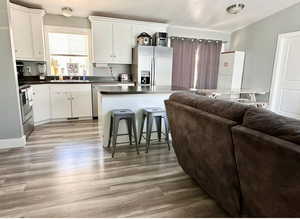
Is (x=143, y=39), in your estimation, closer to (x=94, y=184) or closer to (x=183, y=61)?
(x=183, y=61)

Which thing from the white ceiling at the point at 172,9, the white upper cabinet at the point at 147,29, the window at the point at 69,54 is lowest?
the window at the point at 69,54

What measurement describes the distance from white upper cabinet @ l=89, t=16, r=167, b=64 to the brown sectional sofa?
3.32 meters

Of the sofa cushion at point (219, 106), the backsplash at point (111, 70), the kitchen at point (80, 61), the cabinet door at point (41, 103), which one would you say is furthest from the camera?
the backsplash at point (111, 70)

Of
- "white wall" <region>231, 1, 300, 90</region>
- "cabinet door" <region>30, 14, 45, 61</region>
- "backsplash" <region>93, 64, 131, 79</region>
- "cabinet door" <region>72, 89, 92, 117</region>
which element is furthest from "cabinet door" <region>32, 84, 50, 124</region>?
"white wall" <region>231, 1, 300, 90</region>

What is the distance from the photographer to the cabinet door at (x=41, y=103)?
13.2ft

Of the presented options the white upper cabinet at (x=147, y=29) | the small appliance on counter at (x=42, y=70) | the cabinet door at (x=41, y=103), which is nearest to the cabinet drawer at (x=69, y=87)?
the cabinet door at (x=41, y=103)

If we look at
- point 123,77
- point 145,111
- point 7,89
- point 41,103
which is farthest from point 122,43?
point 7,89

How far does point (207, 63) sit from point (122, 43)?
8.79 ft

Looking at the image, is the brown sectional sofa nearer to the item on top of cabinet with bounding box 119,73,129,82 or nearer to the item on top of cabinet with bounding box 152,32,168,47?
the item on top of cabinet with bounding box 152,32,168,47

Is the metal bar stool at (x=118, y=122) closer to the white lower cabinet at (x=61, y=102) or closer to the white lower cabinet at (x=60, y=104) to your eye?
the white lower cabinet at (x=61, y=102)

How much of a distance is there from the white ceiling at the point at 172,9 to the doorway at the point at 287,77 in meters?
0.85

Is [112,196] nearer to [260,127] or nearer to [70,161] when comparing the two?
[70,161]

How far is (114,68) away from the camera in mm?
5195

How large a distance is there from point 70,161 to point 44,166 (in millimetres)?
307
